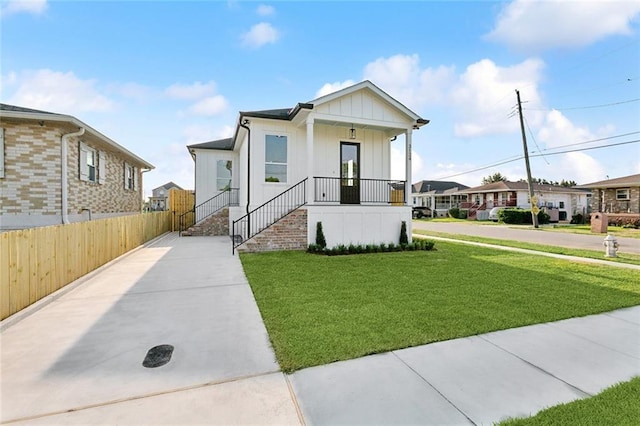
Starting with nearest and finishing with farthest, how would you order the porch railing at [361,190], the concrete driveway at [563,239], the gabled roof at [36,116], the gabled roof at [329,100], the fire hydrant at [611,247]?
the gabled roof at [36,116], the fire hydrant at [611,247], the gabled roof at [329,100], the porch railing at [361,190], the concrete driveway at [563,239]

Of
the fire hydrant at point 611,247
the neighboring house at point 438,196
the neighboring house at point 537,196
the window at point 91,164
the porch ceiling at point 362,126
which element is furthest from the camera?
the neighboring house at point 438,196

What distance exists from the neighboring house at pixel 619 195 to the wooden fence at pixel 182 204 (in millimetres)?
32102

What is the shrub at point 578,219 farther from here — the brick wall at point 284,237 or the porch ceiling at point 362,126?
the brick wall at point 284,237

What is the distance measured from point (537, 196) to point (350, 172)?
28925 millimetres

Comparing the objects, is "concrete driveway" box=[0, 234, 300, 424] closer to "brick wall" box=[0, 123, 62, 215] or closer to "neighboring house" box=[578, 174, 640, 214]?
"brick wall" box=[0, 123, 62, 215]

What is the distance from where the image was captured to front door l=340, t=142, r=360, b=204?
11367mm

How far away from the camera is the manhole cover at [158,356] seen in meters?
2.93

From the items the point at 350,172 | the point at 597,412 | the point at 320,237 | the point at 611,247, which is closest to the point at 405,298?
the point at 597,412

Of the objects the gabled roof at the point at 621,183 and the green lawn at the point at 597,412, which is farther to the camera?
the gabled roof at the point at 621,183

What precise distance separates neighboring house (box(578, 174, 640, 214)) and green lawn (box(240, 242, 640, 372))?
24303mm

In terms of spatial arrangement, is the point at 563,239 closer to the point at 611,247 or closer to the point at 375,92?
the point at 611,247

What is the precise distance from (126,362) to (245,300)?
2.11 metres

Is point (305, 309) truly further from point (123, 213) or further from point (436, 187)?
point (436, 187)

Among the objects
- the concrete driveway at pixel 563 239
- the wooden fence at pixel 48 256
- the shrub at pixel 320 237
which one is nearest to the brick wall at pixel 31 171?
the wooden fence at pixel 48 256
